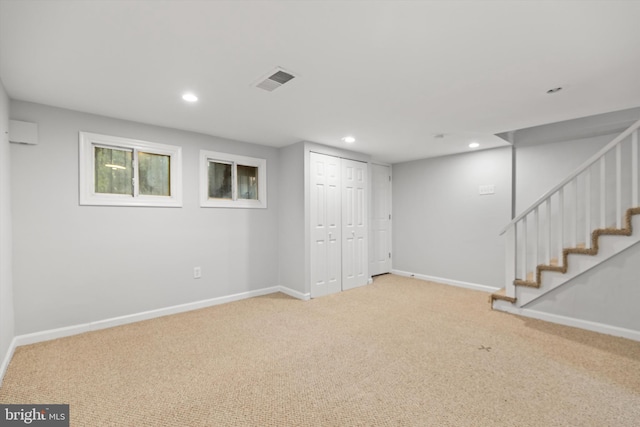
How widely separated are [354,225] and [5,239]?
4.03 m

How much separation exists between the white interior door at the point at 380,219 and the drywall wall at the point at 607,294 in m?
2.90

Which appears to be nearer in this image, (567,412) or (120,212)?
(567,412)

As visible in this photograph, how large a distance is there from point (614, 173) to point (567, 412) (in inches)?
123

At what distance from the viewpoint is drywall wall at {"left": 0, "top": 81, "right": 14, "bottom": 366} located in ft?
7.26

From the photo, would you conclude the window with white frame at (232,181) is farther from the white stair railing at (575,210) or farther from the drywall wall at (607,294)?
the drywall wall at (607,294)

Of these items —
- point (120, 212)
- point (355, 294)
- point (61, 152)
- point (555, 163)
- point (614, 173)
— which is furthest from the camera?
point (355, 294)

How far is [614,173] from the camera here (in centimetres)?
338

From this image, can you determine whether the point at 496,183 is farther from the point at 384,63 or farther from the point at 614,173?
the point at 384,63

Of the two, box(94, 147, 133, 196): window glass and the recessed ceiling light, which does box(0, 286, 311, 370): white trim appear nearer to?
box(94, 147, 133, 196): window glass

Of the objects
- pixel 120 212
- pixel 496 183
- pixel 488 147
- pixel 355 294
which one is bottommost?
pixel 355 294

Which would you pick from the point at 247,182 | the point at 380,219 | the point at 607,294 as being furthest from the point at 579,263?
the point at 247,182

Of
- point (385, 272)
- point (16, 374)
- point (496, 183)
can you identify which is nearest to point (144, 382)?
point (16, 374)

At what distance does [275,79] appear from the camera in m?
2.25

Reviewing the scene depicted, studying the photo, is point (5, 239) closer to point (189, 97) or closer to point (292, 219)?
point (189, 97)
